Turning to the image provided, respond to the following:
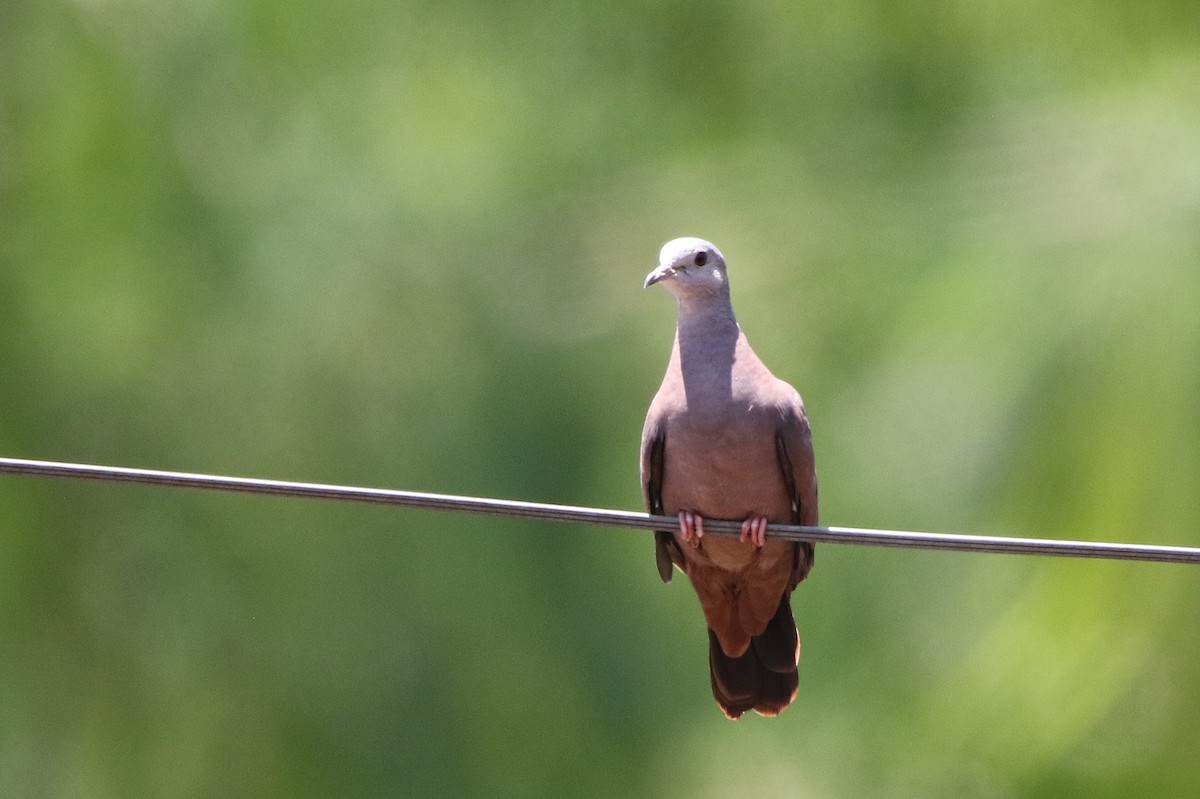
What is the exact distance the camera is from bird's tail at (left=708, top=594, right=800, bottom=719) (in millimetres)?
5660

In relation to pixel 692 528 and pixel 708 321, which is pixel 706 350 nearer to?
pixel 708 321

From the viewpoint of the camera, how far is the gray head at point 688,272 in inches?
216

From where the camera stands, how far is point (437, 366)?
9.16m

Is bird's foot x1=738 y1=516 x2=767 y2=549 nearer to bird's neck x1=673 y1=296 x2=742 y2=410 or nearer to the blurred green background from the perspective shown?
bird's neck x1=673 y1=296 x2=742 y2=410

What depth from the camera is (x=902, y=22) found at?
897 centimetres

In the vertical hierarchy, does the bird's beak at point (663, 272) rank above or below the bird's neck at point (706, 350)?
above

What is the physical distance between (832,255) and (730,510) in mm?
4156

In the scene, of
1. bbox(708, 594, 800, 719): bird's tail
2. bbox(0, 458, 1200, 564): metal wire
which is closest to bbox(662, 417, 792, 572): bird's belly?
bbox(708, 594, 800, 719): bird's tail

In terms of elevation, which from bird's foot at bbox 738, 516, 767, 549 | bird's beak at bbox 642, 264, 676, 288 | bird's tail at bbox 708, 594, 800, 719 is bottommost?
bird's tail at bbox 708, 594, 800, 719

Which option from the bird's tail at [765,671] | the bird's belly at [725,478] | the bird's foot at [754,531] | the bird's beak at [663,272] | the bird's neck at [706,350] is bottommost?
the bird's tail at [765,671]

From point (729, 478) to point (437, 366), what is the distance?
171 inches

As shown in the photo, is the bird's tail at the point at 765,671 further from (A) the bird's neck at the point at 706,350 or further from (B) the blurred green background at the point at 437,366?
(B) the blurred green background at the point at 437,366

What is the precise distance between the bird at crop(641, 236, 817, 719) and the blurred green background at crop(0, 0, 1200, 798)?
285 centimetres

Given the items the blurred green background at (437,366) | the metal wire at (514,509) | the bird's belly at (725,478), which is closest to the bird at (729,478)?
the bird's belly at (725,478)
